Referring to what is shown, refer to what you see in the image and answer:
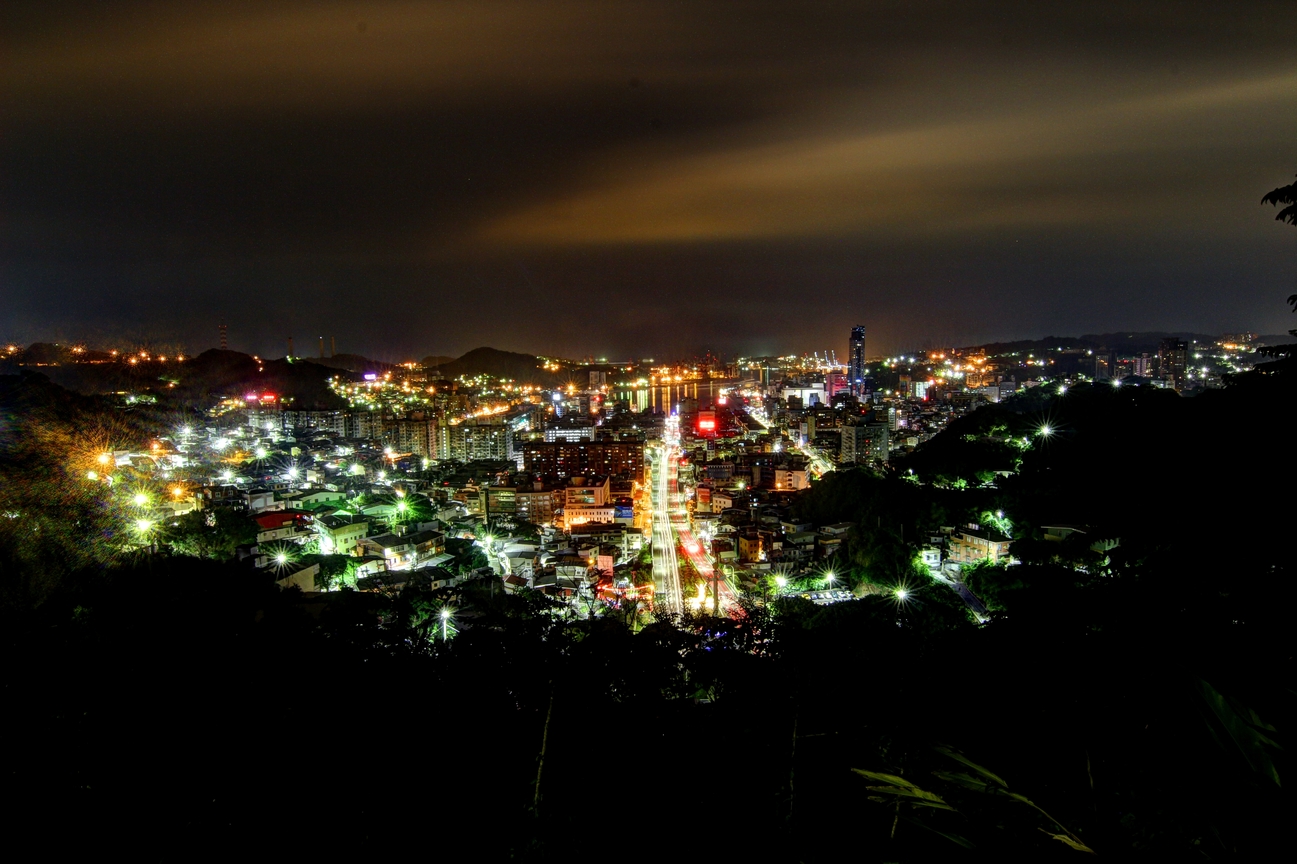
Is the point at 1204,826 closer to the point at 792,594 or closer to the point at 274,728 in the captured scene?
the point at 274,728

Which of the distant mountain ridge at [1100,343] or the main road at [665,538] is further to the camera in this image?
the distant mountain ridge at [1100,343]

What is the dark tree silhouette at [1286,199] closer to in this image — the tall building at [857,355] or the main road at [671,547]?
the main road at [671,547]

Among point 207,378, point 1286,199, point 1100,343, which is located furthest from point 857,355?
point 1286,199

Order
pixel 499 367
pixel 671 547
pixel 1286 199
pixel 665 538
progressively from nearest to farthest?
pixel 1286 199 → pixel 671 547 → pixel 665 538 → pixel 499 367

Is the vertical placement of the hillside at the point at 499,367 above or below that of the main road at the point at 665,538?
above

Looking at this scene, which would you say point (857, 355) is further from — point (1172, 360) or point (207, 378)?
point (207, 378)

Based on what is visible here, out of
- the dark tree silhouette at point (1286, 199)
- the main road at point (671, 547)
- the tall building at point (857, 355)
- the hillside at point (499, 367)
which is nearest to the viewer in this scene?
the dark tree silhouette at point (1286, 199)

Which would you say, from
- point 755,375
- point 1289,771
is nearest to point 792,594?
point 1289,771

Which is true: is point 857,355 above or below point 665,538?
above

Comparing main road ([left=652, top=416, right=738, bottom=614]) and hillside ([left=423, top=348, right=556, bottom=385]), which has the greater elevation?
hillside ([left=423, top=348, right=556, bottom=385])

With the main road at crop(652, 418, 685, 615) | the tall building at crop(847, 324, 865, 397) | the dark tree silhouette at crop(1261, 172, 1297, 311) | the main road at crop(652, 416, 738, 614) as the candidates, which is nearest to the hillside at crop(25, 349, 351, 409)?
the main road at crop(652, 418, 685, 615)

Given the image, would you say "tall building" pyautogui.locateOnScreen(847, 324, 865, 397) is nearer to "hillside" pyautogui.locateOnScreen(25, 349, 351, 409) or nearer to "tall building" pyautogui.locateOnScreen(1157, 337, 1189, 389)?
"tall building" pyautogui.locateOnScreen(1157, 337, 1189, 389)

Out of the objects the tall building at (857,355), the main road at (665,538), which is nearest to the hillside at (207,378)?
the main road at (665,538)
